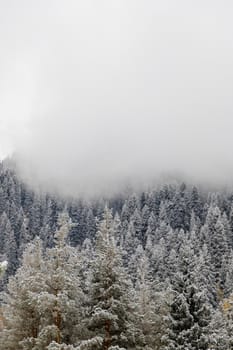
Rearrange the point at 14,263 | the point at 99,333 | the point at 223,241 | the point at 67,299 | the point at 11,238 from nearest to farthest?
1. the point at 67,299
2. the point at 99,333
3. the point at 223,241
4. the point at 14,263
5. the point at 11,238

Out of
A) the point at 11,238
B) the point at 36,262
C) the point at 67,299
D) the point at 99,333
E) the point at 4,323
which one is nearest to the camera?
the point at 67,299

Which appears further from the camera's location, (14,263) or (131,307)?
(14,263)

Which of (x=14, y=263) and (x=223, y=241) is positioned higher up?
(x=14, y=263)

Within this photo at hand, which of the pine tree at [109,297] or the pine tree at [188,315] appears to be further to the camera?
the pine tree at [188,315]

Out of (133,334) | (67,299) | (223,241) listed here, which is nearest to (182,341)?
(133,334)

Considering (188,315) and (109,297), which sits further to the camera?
(188,315)

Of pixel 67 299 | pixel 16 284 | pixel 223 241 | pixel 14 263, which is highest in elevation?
pixel 14 263

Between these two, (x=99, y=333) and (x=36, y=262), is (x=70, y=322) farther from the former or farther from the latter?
(x=36, y=262)

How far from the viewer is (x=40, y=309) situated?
2312 cm

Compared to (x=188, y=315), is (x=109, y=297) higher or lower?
higher

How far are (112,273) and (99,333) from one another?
112 inches

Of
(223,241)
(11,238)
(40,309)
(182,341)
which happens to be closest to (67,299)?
(40,309)

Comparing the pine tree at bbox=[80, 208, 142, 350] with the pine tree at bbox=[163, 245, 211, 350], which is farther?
the pine tree at bbox=[163, 245, 211, 350]

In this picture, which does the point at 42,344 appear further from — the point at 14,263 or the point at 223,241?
the point at 14,263
